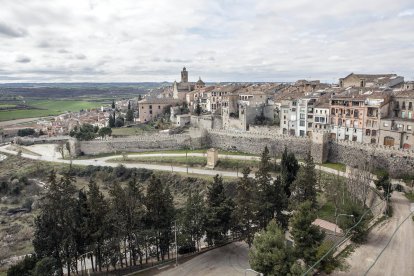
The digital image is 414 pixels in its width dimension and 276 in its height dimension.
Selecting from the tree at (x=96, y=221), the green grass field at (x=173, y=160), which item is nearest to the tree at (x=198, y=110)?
the green grass field at (x=173, y=160)

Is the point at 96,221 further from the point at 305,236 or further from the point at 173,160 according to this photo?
the point at 173,160

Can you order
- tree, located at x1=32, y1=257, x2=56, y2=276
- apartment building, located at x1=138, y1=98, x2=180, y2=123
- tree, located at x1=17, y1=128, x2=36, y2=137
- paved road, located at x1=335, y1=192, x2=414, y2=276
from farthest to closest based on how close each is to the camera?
tree, located at x1=17, y1=128, x2=36, y2=137
apartment building, located at x1=138, y1=98, x2=180, y2=123
tree, located at x1=32, y1=257, x2=56, y2=276
paved road, located at x1=335, y1=192, x2=414, y2=276

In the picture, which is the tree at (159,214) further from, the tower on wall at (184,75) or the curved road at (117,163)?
the tower on wall at (184,75)

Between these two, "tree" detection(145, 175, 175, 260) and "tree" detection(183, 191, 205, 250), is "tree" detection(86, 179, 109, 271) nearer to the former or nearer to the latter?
"tree" detection(145, 175, 175, 260)

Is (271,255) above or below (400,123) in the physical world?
below

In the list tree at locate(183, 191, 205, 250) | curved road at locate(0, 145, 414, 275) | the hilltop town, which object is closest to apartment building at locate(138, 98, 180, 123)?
the hilltop town

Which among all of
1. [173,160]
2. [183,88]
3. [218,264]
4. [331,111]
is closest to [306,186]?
[218,264]
